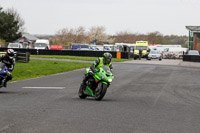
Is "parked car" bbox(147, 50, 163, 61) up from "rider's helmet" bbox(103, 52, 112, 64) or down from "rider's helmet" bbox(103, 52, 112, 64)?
down

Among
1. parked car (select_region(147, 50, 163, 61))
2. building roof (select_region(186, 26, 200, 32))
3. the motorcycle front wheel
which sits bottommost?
the motorcycle front wheel

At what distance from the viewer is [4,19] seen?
83.3 metres

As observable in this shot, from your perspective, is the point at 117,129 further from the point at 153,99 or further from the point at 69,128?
the point at 153,99

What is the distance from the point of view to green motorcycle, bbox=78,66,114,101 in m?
11.6

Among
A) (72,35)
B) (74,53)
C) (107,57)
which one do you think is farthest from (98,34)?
(107,57)

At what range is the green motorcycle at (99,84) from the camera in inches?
456

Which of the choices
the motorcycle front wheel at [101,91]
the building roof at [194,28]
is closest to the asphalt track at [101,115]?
the motorcycle front wheel at [101,91]

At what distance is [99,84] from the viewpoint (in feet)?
38.7

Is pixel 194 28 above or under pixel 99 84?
above

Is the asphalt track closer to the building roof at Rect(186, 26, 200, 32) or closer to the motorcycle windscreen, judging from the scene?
the motorcycle windscreen

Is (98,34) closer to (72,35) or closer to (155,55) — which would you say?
(72,35)

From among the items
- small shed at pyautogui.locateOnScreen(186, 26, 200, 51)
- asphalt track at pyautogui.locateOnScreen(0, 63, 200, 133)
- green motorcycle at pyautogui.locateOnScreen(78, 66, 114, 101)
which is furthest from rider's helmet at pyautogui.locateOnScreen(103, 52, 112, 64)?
small shed at pyautogui.locateOnScreen(186, 26, 200, 51)

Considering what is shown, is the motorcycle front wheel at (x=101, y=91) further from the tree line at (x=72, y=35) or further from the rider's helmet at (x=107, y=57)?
the tree line at (x=72, y=35)

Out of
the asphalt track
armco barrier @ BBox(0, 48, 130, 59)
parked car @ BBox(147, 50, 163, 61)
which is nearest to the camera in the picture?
the asphalt track
